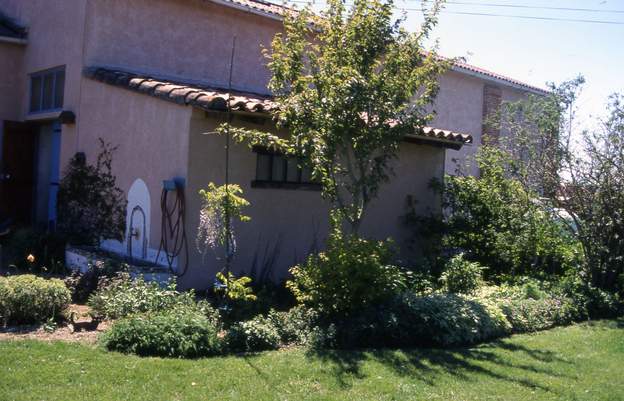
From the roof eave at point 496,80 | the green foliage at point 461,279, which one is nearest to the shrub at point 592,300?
the green foliage at point 461,279

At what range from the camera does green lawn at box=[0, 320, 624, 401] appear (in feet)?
17.6

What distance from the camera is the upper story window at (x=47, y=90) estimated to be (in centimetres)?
1208

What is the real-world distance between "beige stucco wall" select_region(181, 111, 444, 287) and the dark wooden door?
5985 mm

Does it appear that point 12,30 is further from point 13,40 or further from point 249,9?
point 249,9

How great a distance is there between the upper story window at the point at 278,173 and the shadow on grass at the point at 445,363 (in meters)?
3.59

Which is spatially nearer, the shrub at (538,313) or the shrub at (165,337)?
the shrub at (165,337)

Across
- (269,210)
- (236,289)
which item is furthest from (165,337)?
(269,210)

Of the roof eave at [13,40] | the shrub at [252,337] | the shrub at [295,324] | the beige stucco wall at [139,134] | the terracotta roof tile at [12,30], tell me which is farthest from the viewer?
the terracotta roof tile at [12,30]

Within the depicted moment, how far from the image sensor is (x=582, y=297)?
9.64m

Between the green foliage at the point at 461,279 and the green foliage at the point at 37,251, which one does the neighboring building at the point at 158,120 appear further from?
the green foliage at the point at 461,279

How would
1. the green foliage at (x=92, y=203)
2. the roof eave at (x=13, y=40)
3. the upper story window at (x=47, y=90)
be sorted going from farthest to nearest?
1. the roof eave at (x=13, y=40)
2. the upper story window at (x=47, y=90)
3. the green foliage at (x=92, y=203)

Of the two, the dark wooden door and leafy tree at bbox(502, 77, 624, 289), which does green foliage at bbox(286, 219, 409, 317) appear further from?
the dark wooden door

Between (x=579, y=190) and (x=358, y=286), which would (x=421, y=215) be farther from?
(x=358, y=286)

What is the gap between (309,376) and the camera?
596cm
